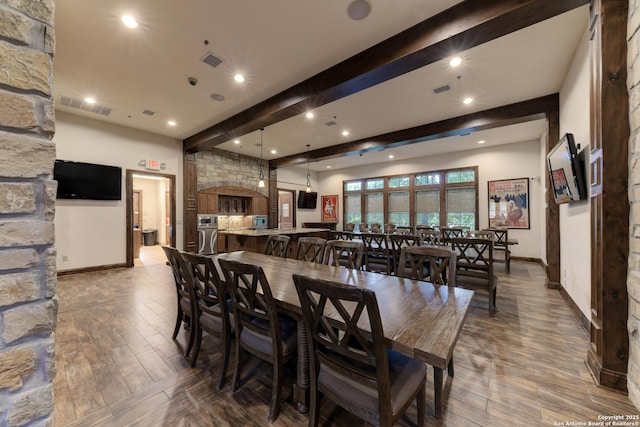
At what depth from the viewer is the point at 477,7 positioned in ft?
7.25

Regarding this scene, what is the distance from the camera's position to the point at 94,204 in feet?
16.9

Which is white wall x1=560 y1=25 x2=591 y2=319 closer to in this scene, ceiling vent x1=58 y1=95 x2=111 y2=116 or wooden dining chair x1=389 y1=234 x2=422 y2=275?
wooden dining chair x1=389 y1=234 x2=422 y2=275

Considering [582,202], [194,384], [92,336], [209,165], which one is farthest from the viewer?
[209,165]

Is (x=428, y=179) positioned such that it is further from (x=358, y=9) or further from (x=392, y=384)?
(x=392, y=384)

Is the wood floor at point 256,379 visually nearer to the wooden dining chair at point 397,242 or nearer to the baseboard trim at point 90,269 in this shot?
the wooden dining chair at point 397,242

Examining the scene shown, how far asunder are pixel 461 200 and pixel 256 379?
7389mm

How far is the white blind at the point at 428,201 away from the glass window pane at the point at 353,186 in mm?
2195

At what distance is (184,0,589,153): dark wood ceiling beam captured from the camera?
2117 mm

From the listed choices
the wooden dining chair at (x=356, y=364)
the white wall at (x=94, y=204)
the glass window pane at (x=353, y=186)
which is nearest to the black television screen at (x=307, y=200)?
the glass window pane at (x=353, y=186)

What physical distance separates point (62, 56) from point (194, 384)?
391 centimetres

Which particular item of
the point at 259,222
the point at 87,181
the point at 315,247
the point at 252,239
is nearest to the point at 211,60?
the point at 315,247

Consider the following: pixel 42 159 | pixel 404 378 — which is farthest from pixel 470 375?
pixel 42 159

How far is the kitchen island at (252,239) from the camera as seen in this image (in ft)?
18.3

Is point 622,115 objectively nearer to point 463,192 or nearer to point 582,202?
point 582,202
